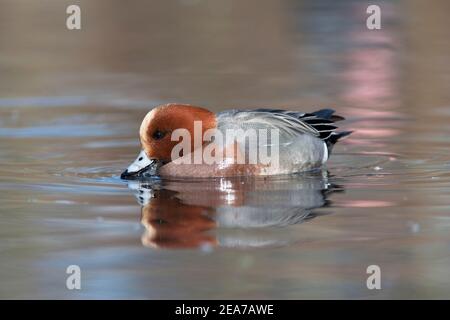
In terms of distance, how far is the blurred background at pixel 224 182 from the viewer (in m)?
5.74

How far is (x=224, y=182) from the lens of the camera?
7.95 m

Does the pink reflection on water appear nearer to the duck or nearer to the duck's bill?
the duck

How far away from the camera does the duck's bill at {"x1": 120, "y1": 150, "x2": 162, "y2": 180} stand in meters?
8.06

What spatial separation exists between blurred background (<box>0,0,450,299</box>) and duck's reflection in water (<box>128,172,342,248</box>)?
2cm

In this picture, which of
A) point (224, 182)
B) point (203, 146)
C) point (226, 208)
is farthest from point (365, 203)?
point (203, 146)

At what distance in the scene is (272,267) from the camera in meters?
5.79

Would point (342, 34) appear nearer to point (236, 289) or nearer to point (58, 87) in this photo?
point (58, 87)

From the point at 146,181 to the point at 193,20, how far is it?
896 cm

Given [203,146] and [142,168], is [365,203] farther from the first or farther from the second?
[142,168]

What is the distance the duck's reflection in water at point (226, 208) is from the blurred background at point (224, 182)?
20mm

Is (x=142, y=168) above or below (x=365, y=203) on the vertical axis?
above

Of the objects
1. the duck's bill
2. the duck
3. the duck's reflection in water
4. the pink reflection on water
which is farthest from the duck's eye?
the pink reflection on water

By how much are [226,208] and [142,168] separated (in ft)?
3.75

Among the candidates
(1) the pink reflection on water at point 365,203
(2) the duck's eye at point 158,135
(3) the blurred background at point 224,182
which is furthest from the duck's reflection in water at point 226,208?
(2) the duck's eye at point 158,135
